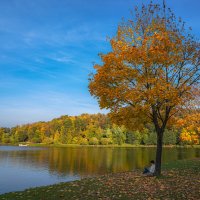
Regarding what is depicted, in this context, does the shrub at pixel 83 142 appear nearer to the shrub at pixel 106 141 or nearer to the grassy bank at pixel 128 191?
the shrub at pixel 106 141

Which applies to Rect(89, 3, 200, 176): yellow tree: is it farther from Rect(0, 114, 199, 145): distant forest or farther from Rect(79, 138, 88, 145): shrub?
Rect(79, 138, 88, 145): shrub

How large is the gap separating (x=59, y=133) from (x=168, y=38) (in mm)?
152591

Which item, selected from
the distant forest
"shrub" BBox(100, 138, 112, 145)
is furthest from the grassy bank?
Result: "shrub" BBox(100, 138, 112, 145)

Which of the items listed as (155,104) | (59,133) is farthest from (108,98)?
(59,133)

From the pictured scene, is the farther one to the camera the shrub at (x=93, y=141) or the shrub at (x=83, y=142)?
the shrub at (x=83, y=142)

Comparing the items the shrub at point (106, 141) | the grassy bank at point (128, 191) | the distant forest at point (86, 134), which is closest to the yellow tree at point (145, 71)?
the grassy bank at point (128, 191)

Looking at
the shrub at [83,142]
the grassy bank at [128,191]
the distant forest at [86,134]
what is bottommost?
the grassy bank at [128,191]

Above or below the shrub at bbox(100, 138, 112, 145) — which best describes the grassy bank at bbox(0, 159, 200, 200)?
below

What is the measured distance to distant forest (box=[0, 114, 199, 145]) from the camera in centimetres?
14062

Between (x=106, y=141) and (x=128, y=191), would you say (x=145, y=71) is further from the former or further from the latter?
(x=106, y=141)

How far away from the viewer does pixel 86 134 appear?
158625mm

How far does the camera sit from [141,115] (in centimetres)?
2273

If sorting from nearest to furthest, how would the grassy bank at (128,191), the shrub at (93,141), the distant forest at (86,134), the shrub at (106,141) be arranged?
the grassy bank at (128,191) < the distant forest at (86,134) < the shrub at (106,141) < the shrub at (93,141)

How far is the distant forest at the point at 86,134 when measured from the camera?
5536 inches
